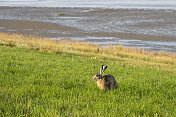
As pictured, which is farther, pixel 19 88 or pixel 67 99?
pixel 19 88

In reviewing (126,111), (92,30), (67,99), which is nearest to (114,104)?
(126,111)

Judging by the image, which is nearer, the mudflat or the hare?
the hare

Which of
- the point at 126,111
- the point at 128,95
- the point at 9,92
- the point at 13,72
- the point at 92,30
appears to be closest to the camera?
the point at 126,111

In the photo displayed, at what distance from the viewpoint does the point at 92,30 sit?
1713 inches

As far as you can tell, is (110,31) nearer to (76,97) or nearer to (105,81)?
(105,81)

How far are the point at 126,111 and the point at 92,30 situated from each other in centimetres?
3778

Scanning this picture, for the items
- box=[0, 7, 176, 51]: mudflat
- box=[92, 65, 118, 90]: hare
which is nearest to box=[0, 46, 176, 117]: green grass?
box=[92, 65, 118, 90]: hare

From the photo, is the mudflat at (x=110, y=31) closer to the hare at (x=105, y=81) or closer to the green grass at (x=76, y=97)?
the green grass at (x=76, y=97)

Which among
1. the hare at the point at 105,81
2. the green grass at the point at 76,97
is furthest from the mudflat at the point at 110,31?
the hare at the point at 105,81

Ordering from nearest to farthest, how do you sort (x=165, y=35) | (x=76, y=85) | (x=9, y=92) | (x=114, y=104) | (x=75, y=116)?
(x=75, y=116)
(x=114, y=104)
(x=9, y=92)
(x=76, y=85)
(x=165, y=35)

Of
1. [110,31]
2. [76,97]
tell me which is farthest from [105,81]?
[110,31]

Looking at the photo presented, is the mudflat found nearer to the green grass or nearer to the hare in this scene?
the green grass

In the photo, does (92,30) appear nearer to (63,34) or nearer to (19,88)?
(63,34)

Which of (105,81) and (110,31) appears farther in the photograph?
(110,31)
